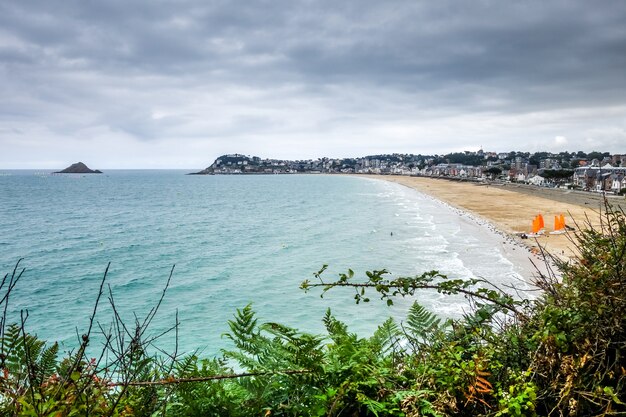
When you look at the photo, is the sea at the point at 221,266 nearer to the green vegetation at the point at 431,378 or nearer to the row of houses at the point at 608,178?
the green vegetation at the point at 431,378

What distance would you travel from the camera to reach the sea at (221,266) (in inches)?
723

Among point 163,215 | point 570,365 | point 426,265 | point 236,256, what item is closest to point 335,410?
point 570,365

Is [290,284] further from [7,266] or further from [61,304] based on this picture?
[7,266]

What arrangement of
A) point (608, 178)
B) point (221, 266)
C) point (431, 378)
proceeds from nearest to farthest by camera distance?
point (431, 378)
point (221, 266)
point (608, 178)

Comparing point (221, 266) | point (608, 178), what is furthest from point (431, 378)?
point (608, 178)

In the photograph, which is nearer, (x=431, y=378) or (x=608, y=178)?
(x=431, y=378)

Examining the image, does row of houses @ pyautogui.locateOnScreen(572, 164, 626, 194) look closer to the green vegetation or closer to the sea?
the sea

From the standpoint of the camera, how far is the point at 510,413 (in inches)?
96.2

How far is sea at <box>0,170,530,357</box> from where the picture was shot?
18.4 meters

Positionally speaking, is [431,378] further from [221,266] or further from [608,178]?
[608,178]

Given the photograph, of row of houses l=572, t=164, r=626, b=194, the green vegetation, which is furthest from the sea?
row of houses l=572, t=164, r=626, b=194

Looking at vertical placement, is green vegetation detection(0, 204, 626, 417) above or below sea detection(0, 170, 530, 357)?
above

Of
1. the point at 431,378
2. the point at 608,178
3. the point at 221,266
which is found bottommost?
the point at 221,266

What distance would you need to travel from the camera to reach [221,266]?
30625 millimetres
